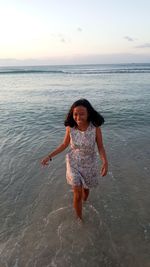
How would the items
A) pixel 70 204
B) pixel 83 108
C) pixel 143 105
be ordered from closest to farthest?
pixel 83 108 → pixel 70 204 → pixel 143 105

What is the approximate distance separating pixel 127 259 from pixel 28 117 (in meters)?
9.02

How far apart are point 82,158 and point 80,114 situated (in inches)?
28.5

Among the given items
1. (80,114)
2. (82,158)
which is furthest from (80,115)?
(82,158)

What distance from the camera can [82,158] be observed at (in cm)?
432

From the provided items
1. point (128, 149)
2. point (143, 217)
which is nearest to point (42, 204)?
point (143, 217)

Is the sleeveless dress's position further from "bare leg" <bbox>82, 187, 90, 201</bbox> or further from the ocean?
the ocean

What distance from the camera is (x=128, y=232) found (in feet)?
14.0

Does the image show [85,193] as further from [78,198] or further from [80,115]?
[80,115]

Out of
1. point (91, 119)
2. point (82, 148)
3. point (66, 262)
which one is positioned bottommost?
point (66, 262)

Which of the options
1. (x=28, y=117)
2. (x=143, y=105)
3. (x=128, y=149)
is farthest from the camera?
(x=143, y=105)

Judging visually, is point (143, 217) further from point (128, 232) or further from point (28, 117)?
point (28, 117)

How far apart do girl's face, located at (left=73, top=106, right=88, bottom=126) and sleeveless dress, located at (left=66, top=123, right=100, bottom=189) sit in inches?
6.8

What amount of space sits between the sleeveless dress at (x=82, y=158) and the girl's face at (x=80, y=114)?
17cm

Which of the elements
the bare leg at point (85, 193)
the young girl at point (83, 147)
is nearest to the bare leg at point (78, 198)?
the young girl at point (83, 147)
